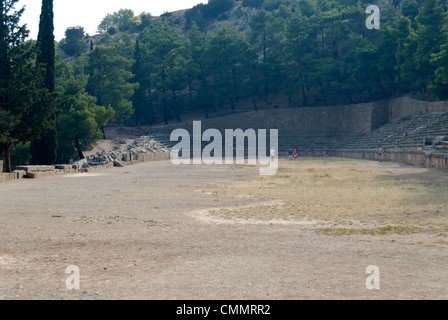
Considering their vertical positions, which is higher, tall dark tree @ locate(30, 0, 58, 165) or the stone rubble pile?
tall dark tree @ locate(30, 0, 58, 165)

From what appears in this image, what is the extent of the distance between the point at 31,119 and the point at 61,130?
14388mm

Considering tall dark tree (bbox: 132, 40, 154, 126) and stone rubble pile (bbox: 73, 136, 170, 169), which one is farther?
tall dark tree (bbox: 132, 40, 154, 126)

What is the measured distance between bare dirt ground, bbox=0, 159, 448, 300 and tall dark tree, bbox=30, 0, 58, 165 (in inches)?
682

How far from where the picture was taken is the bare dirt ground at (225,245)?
6281 mm

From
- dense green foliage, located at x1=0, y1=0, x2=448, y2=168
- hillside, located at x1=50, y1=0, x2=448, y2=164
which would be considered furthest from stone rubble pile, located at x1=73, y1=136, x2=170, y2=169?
hillside, located at x1=50, y1=0, x2=448, y2=164

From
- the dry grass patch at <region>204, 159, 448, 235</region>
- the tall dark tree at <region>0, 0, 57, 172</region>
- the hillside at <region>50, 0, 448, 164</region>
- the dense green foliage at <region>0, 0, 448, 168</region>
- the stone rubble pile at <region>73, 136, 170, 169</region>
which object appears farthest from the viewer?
the hillside at <region>50, 0, 448, 164</region>

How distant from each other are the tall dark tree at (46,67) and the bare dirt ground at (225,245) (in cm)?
1731

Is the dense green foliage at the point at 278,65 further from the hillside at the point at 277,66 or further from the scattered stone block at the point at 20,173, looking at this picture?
the scattered stone block at the point at 20,173

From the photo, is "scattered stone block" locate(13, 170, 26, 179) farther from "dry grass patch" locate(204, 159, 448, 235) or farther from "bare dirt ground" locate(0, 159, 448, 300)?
"dry grass patch" locate(204, 159, 448, 235)

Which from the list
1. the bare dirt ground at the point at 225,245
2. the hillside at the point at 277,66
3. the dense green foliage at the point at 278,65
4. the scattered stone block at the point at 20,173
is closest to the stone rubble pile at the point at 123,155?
the dense green foliage at the point at 278,65

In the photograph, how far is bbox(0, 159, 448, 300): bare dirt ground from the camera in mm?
6281
